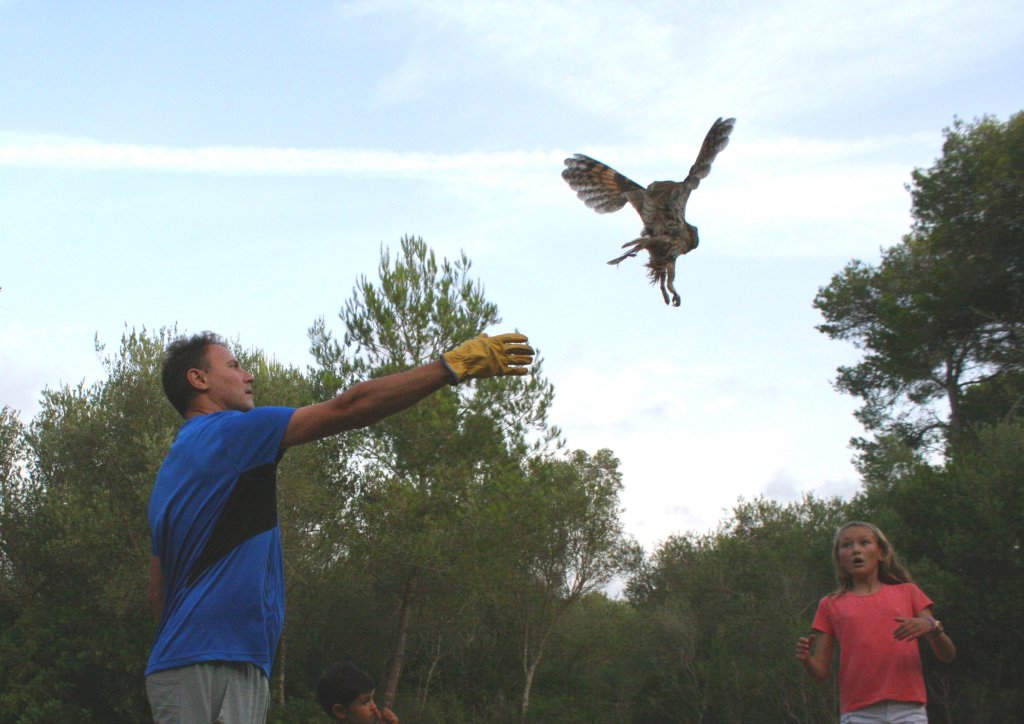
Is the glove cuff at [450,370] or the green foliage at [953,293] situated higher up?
the green foliage at [953,293]

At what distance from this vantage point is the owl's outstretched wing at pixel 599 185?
7.39 m

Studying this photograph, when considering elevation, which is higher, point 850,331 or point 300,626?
point 850,331

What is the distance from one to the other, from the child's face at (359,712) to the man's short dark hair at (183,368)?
7.99 feet

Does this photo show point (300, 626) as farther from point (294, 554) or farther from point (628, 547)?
point (628, 547)

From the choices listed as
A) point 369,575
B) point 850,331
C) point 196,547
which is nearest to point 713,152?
point 196,547

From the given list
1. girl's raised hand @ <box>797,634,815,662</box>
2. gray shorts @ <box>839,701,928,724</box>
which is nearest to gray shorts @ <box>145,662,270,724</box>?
girl's raised hand @ <box>797,634,815,662</box>

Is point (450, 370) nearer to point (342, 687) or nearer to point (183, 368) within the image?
point (183, 368)

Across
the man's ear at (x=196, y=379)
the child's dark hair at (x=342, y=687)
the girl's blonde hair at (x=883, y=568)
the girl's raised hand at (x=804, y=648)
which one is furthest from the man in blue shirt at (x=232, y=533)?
the girl's blonde hair at (x=883, y=568)

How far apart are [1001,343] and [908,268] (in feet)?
9.99

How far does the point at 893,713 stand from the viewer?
4910 millimetres

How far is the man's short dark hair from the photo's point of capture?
3.56 metres

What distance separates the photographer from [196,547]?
320cm

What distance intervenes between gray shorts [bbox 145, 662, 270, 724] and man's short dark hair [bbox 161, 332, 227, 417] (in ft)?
2.99

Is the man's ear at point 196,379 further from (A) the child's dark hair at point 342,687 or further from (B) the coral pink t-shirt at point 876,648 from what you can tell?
(B) the coral pink t-shirt at point 876,648
